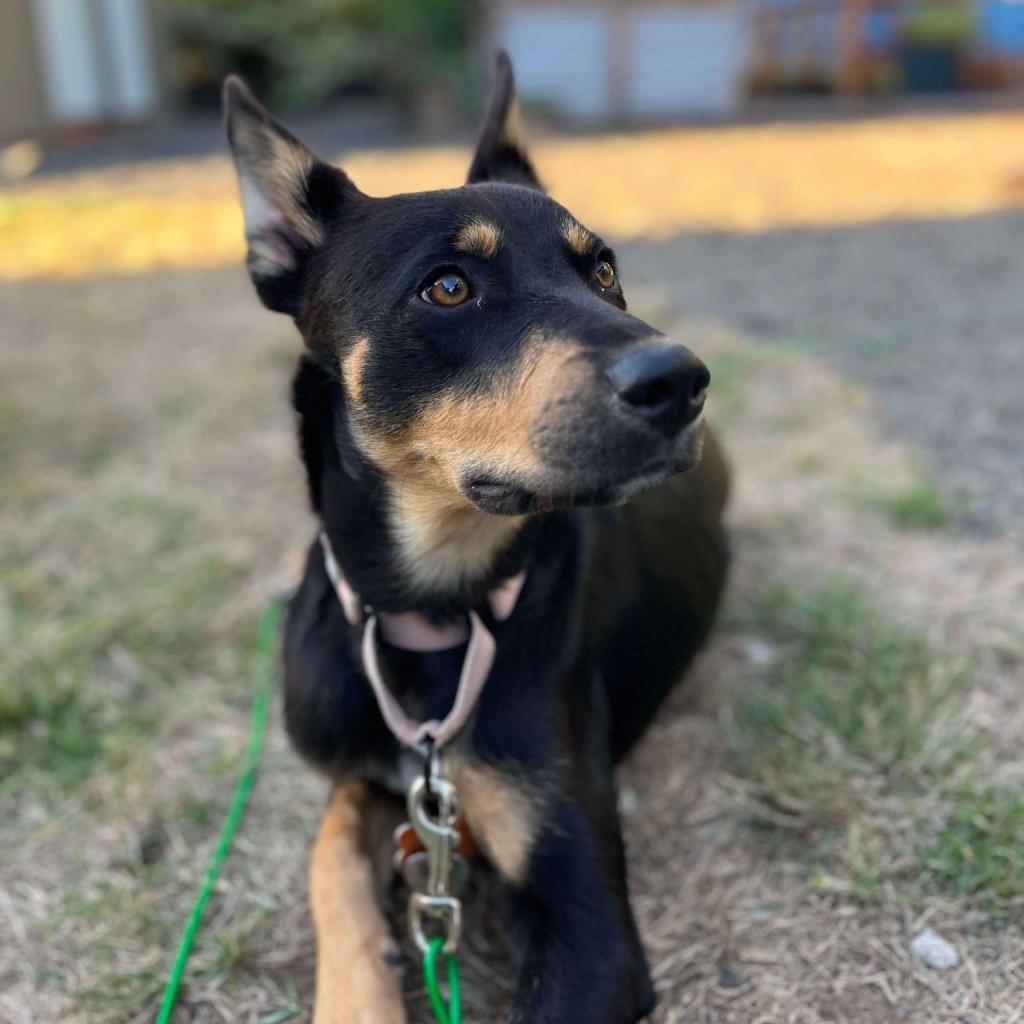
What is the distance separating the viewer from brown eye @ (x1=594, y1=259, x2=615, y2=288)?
2.62m

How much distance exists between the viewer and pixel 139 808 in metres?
3.07

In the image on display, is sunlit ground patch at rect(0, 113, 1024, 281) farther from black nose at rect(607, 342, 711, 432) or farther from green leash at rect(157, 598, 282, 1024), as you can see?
black nose at rect(607, 342, 711, 432)

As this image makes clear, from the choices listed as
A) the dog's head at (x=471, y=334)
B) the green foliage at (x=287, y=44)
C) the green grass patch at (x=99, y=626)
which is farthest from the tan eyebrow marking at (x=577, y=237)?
the green foliage at (x=287, y=44)

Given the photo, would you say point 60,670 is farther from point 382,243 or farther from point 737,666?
point 737,666

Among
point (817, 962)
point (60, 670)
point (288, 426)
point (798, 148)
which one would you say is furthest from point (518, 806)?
point (798, 148)

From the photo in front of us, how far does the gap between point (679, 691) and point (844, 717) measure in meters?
0.57

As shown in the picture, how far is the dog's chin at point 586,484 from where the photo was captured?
6.77ft

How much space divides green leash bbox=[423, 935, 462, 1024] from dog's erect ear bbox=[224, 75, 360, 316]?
1645 mm

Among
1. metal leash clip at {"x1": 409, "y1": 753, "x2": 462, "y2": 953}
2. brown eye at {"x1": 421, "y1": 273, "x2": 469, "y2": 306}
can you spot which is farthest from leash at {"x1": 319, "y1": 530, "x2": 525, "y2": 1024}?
brown eye at {"x1": 421, "y1": 273, "x2": 469, "y2": 306}

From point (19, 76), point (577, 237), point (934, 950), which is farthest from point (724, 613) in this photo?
point (19, 76)

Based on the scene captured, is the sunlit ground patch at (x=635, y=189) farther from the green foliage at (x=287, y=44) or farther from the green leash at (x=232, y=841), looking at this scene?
the green foliage at (x=287, y=44)

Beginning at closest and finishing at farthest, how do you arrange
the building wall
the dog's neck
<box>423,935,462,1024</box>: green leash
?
<box>423,935,462,1024</box>: green leash
the dog's neck
the building wall

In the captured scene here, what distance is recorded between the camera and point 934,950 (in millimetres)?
2461

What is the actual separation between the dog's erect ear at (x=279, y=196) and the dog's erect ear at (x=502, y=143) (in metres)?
0.48
